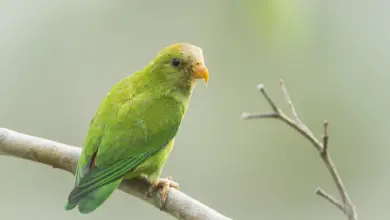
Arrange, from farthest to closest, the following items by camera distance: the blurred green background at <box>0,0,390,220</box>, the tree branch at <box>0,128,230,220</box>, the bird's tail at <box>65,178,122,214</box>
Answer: the blurred green background at <box>0,0,390,220</box>
the tree branch at <box>0,128,230,220</box>
the bird's tail at <box>65,178,122,214</box>

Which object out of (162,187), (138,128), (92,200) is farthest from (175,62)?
(92,200)

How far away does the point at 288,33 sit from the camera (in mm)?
1037

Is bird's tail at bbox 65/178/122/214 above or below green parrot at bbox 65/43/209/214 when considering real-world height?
below

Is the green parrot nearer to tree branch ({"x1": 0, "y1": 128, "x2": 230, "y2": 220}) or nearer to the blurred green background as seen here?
tree branch ({"x1": 0, "y1": 128, "x2": 230, "y2": 220})

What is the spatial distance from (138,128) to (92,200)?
10.9 inches

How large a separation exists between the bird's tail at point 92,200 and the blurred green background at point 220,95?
102 centimetres

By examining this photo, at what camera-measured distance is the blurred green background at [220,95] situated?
2.74 m

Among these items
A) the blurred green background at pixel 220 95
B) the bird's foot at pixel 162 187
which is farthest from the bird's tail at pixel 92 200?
the blurred green background at pixel 220 95

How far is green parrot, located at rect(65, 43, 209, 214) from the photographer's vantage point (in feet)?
5.49

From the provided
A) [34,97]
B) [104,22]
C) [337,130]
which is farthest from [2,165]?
[337,130]

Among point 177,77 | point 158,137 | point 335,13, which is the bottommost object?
point 158,137

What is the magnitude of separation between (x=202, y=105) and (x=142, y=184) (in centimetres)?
110

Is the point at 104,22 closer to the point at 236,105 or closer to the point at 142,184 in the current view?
the point at 236,105

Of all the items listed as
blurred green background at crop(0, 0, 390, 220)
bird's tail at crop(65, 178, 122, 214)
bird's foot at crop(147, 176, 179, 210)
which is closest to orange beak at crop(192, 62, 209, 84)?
bird's foot at crop(147, 176, 179, 210)
